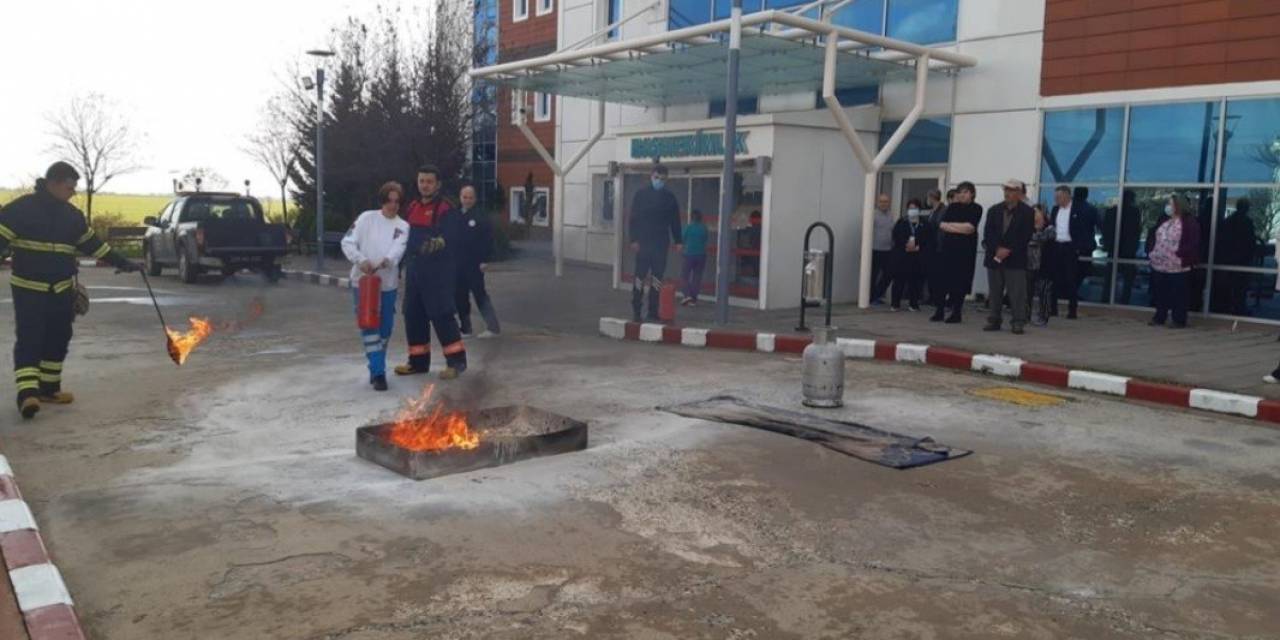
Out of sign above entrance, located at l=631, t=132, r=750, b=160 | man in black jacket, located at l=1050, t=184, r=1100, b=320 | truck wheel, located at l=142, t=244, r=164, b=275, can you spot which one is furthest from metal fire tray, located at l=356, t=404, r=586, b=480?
truck wheel, located at l=142, t=244, r=164, b=275

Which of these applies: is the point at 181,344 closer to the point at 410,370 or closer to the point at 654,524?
the point at 410,370

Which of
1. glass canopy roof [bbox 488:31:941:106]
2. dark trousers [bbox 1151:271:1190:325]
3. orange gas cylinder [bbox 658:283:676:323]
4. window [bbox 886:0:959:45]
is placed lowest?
orange gas cylinder [bbox 658:283:676:323]

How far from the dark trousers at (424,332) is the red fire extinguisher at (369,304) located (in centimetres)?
49

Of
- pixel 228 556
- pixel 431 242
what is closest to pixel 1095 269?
pixel 431 242

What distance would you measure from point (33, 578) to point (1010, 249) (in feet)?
33.9

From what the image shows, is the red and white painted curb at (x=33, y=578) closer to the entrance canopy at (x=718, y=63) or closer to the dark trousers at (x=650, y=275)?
the dark trousers at (x=650, y=275)

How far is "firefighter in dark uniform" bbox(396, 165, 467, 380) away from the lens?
28.8 ft

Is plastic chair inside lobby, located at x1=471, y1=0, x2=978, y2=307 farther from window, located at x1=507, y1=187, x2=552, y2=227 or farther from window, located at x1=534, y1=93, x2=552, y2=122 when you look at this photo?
window, located at x1=507, y1=187, x2=552, y2=227

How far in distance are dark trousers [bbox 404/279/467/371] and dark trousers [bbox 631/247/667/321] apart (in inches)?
160

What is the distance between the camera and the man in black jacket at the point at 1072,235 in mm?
13523

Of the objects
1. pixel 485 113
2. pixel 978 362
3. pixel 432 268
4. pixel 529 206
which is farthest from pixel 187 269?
pixel 978 362

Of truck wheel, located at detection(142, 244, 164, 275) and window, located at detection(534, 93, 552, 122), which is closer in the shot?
truck wheel, located at detection(142, 244, 164, 275)

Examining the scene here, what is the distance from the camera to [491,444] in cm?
598

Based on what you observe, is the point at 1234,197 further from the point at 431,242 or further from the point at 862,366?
the point at 431,242
